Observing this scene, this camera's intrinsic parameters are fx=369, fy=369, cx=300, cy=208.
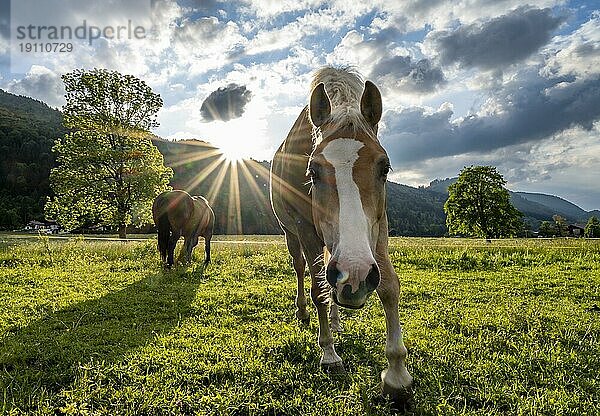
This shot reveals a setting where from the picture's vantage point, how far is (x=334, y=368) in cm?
401

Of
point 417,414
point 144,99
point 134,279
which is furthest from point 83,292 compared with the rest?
point 144,99

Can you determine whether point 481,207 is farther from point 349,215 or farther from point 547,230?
point 349,215

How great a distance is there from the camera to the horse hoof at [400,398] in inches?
129

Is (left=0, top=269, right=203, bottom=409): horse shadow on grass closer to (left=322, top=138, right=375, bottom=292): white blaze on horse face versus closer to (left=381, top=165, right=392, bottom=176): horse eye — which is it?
(left=322, top=138, right=375, bottom=292): white blaze on horse face

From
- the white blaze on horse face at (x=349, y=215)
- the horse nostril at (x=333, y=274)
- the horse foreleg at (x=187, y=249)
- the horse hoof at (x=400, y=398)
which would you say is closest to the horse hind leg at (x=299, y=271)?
the horse hoof at (x=400, y=398)

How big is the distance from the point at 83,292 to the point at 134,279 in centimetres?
169

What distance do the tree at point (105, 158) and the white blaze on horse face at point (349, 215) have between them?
2630 centimetres

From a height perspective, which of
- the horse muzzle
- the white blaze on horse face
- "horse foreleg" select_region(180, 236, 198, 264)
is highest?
the white blaze on horse face

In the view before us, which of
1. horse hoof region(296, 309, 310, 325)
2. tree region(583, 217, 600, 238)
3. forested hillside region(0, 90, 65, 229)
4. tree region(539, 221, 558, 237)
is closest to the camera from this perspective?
horse hoof region(296, 309, 310, 325)

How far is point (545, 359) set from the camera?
13.9ft

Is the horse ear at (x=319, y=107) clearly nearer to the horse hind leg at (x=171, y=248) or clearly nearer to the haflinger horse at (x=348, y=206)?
the haflinger horse at (x=348, y=206)

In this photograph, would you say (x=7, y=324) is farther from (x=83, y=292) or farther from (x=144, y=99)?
(x=144, y=99)

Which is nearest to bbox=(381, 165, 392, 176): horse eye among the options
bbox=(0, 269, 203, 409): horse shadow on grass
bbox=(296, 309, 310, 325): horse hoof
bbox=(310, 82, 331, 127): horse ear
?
bbox=(310, 82, 331, 127): horse ear

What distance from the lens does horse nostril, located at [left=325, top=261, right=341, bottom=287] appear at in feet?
8.14
